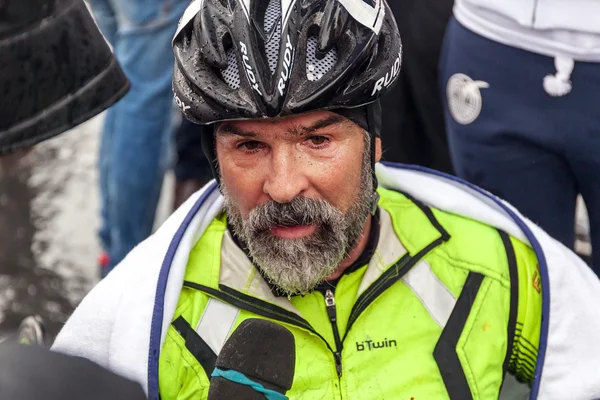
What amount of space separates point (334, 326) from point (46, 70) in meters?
1.34

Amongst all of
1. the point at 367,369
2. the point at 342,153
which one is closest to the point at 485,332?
the point at 367,369

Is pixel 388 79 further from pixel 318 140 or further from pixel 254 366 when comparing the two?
pixel 254 366

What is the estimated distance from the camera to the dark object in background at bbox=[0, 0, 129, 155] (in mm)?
1975

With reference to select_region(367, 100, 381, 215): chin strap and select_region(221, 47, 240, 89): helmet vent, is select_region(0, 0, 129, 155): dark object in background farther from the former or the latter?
select_region(367, 100, 381, 215): chin strap

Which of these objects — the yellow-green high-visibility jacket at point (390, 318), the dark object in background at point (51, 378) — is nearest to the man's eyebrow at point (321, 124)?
the yellow-green high-visibility jacket at point (390, 318)

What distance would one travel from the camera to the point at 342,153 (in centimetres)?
298

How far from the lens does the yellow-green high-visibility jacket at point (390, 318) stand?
115 inches

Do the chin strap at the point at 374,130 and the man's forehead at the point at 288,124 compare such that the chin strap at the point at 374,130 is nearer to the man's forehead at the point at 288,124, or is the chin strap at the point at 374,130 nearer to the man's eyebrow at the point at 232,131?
the man's forehead at the point at 288,124

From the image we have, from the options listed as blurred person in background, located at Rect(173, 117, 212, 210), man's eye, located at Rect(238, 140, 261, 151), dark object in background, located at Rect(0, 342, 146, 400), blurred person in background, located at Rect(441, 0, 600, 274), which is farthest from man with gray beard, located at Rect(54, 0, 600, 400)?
blurred person in background, located at Rect(173, 117, 212, 210)

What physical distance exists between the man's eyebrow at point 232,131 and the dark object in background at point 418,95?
1.84 meters

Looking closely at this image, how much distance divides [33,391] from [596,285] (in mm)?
2127

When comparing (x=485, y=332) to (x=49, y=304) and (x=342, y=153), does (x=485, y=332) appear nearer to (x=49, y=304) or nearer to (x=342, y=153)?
(x=342, y=153)

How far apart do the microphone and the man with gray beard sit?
665 mm

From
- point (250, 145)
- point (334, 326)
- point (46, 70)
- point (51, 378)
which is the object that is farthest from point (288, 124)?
point (51, 378)
